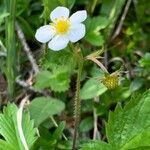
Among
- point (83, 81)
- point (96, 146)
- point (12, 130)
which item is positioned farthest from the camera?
point (83, 81)

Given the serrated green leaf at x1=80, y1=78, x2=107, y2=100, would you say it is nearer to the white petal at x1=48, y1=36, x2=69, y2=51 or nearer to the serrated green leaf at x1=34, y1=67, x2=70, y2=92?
the serrated green leaf at x1=34, y1=67, x2=70, y2=92

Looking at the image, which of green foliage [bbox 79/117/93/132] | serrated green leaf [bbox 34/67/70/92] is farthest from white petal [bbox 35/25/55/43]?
green foliage [bbox 79/117/93/132]

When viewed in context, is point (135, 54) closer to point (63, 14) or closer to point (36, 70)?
point (36, 70)

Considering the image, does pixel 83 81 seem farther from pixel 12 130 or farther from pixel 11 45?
pixel 12 130

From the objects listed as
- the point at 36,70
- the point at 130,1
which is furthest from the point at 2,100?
the point at 130,1

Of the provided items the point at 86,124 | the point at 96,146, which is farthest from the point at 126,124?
→ the point at 86,124

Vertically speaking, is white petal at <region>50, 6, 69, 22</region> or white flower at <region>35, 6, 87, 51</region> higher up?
white petal at <region>50, 6, 69, 22</region>

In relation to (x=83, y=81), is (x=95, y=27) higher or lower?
higher

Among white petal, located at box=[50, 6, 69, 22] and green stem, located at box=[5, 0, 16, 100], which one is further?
green stem, located at box=[5, 0, 16, 100]
